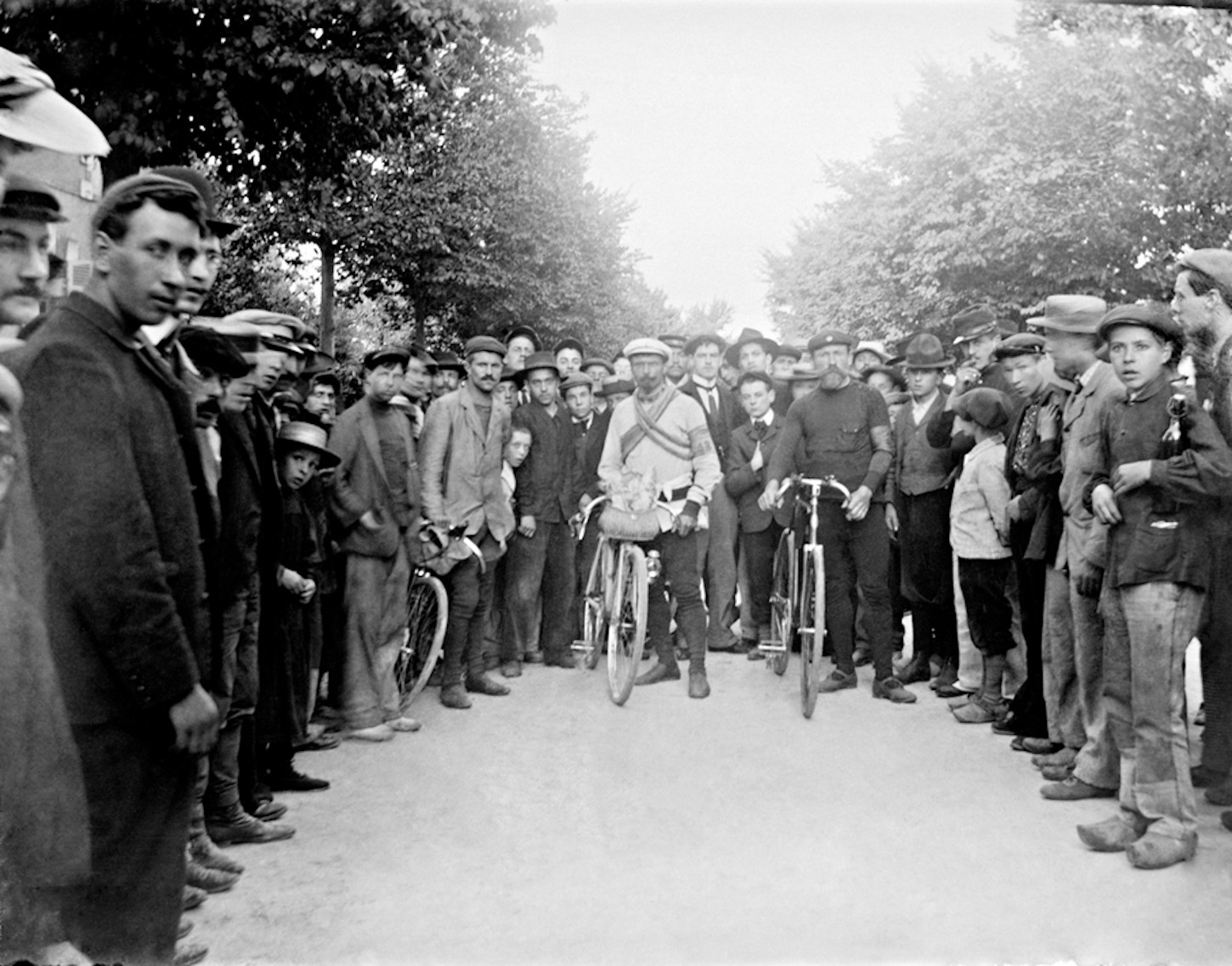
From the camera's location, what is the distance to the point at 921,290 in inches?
213

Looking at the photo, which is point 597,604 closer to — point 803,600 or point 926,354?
point 803,600

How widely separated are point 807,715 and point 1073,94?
3183 mm

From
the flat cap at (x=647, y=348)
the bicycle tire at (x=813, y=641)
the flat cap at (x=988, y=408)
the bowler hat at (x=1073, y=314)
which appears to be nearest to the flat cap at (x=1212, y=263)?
the bowler hat at (x=1073, y=314)

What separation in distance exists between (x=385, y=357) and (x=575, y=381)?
7.23 ft

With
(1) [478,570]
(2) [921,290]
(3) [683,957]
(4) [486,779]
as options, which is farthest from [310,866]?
(2) [921,290]

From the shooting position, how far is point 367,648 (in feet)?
17.4

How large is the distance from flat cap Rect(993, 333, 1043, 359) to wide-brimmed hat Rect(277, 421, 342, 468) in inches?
136

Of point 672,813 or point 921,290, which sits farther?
point 921,290

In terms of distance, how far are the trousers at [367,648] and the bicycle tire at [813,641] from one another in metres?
2.14

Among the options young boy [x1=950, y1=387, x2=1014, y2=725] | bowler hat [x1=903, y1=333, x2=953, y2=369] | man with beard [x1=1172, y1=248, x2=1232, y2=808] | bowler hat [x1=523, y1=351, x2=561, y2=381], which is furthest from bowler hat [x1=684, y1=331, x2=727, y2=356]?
man with beard [x1=1172, y1=248, x2=1232, y2=808]

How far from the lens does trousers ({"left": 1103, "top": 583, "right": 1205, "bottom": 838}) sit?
3.58 meters

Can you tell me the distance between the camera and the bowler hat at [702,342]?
6686 mm

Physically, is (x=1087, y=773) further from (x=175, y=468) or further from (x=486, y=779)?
(x=175, y=468)

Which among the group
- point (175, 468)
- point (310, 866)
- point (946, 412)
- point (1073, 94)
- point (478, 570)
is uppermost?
point (1073, 94)
